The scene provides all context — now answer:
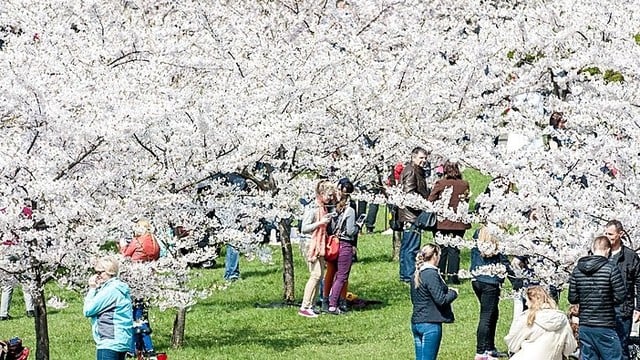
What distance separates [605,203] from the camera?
11.2 meters

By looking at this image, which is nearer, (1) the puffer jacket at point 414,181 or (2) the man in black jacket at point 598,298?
(2) the man in black jacket at point 598,298

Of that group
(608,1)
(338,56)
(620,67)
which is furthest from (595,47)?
(338,56)

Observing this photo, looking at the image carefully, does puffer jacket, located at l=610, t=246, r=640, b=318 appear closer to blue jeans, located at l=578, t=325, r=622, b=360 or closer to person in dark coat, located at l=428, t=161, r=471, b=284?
blue jeans, located at l=578, t=325, r=622, b=360

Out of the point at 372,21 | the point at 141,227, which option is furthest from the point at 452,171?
the point at 372,21

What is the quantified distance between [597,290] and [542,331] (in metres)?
0.68

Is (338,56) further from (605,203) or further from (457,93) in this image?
(605,203)

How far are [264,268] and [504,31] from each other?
5.18m

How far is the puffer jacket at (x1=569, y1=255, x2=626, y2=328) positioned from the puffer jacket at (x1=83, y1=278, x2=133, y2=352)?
12.6 feet

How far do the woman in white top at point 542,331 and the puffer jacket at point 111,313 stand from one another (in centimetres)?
329

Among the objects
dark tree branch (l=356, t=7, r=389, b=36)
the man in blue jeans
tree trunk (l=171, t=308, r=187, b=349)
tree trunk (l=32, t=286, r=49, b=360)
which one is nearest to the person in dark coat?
the man in blue jeans

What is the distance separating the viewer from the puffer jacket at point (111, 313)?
1015cm

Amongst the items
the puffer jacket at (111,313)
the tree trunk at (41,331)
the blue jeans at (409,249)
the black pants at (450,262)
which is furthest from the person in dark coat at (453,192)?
the puffer jacket at (111,313)

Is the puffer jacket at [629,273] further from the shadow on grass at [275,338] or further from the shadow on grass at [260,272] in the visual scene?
the shadow on grass at [260,272]

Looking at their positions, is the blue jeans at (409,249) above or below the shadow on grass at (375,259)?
above
